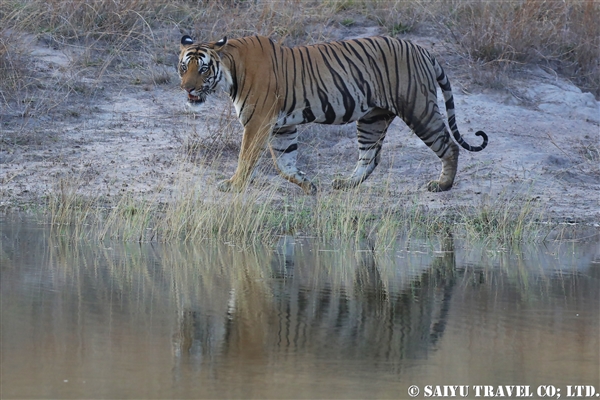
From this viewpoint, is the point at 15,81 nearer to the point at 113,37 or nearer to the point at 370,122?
the point at 113,37

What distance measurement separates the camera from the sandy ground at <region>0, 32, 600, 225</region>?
8812mm

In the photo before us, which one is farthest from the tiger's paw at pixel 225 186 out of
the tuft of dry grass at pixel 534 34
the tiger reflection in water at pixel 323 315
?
the tuft of dry grass at pixel 534 34

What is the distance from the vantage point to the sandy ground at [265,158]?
8.81m

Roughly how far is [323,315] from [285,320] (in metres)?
0.21

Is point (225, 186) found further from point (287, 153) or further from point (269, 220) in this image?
point (269, 220)

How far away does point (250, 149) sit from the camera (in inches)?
328

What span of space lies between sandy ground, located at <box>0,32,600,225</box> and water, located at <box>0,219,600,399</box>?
1734mm

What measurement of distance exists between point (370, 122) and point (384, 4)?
391 centimetres

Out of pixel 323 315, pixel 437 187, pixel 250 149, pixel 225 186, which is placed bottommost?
pixel 437 187

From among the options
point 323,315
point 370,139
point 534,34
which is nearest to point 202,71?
point 370,139

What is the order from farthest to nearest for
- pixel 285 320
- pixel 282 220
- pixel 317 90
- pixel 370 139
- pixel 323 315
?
1. pixel 370 139
2. pixel 317 90
3. pixel 282 220
4. pixel 323 315
5. pixel 285 320

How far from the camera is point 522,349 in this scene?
4.27 meters

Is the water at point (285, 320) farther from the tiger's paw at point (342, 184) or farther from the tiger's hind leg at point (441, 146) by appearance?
the tiger's hind leg at point (441, 146)

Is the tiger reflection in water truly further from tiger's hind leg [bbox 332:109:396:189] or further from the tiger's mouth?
tiger's hind leg [bbox 332:109:396:189]
